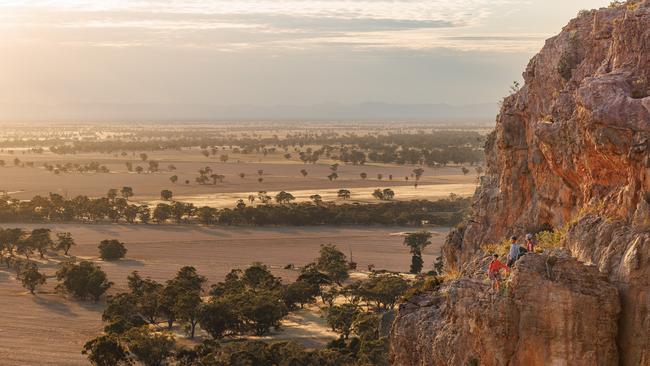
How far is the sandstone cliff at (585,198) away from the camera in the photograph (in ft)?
37.4

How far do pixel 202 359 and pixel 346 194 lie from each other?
65727mm

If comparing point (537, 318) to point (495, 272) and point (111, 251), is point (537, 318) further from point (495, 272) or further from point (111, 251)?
point (111, 251)

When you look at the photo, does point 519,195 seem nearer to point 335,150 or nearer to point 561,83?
point 561,83

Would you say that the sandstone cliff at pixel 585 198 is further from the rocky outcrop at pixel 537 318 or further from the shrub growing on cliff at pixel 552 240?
the shrub growing on cliff at pixel 552 240

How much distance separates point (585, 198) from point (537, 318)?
9.82 feet

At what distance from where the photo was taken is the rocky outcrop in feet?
37.3

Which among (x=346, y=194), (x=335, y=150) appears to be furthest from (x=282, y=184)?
(x=335, y=150)

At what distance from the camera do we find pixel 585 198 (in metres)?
13.8

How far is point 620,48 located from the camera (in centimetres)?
1337

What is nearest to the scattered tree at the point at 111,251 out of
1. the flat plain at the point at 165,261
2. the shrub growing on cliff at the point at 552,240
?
the flat plain at the point at 165,261

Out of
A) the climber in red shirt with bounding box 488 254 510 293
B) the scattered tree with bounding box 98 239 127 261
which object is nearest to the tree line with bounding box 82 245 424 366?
the scattered tree with bounding box 98 239 127 261

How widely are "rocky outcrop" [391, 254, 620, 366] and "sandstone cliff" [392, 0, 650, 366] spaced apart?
0.06 ft

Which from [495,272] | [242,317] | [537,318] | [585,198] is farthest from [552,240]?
[242,317]

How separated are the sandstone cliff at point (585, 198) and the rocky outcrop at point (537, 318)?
0.02 meters
